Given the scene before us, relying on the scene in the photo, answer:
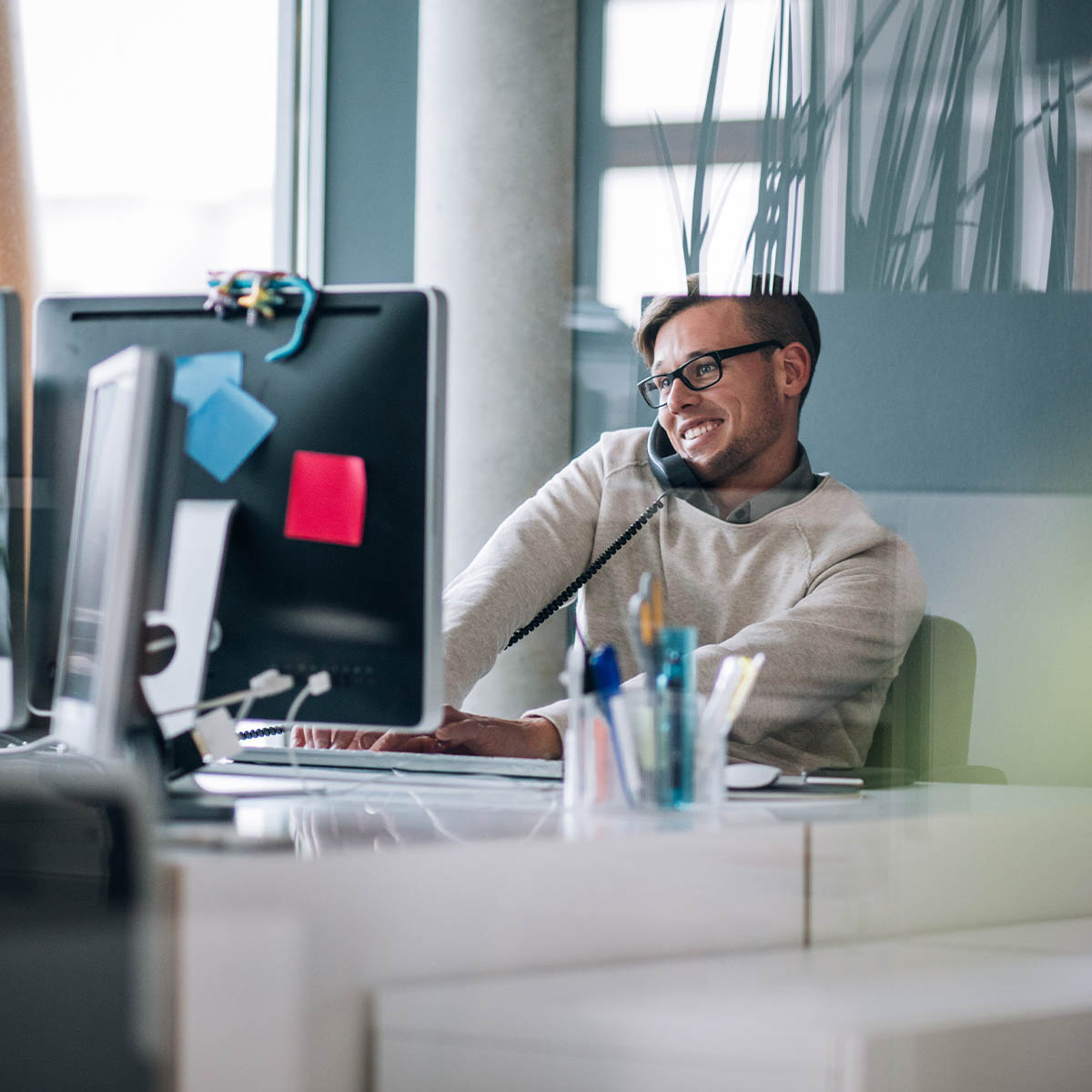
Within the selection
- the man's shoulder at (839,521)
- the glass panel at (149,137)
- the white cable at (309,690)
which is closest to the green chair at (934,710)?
the man's shoulder at (839,521)

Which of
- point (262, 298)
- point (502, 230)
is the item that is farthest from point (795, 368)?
point (262, 298)

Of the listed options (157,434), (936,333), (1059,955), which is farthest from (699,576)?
(157,434)

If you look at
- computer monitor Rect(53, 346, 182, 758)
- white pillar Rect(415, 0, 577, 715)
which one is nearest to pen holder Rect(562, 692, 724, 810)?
computer monitor Rect(53, 346, 182, 758)

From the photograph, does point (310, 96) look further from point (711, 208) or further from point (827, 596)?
point (827, 596)

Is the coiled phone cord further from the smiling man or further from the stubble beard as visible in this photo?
the stubble beard

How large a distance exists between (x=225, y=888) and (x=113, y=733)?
243mm

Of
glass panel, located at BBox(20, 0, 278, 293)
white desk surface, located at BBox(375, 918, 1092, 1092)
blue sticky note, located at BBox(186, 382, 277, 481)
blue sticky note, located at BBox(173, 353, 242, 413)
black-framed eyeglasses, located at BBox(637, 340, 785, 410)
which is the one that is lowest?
white desk surface, located at BBox(375, 918, 1092, 1092)

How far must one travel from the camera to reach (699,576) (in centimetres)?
199

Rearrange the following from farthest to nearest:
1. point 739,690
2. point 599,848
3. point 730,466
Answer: point 730,466 → point 739,690 → point 599,848

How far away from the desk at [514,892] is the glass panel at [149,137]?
204cm

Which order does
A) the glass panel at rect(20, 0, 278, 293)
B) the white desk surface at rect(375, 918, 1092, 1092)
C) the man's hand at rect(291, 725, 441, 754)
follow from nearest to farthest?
the white desk surface at rect(375, 918, 1092, 1092) < the man's hand at rect(291, 725, 441, 754) < the glass panel at rect(20, 0, 278, 293)

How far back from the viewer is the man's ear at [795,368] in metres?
2.31

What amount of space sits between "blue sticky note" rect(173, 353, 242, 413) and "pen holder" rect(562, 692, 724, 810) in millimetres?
473

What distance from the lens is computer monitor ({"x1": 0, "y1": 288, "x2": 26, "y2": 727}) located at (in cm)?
132
